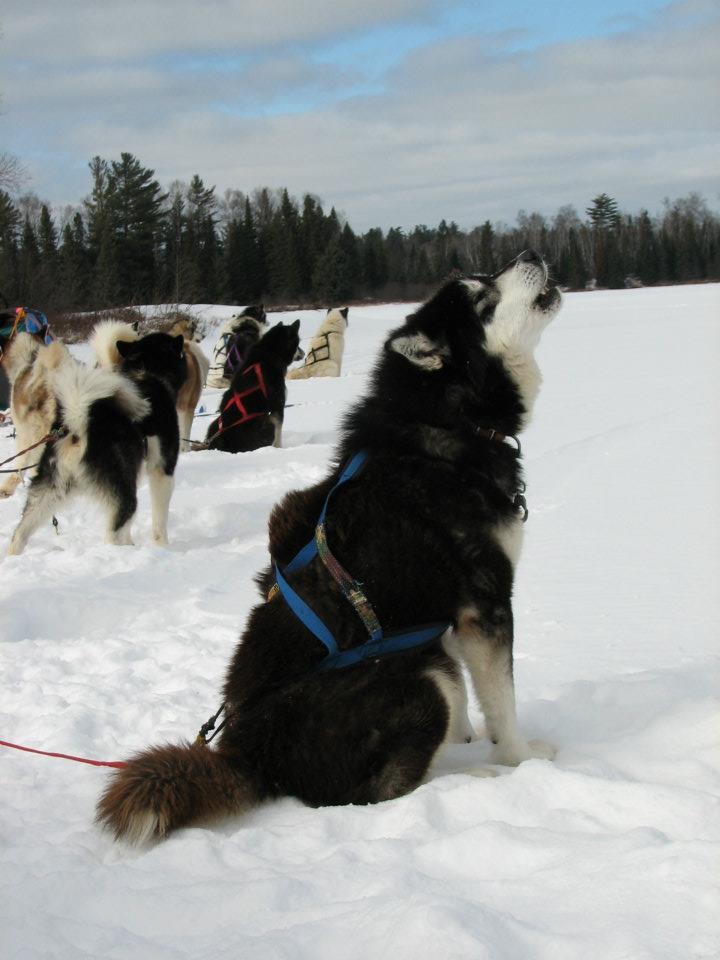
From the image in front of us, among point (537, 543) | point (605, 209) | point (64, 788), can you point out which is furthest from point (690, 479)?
point (605, 209)

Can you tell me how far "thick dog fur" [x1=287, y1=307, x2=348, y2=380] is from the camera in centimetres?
2014

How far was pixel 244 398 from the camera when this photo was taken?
11648mm

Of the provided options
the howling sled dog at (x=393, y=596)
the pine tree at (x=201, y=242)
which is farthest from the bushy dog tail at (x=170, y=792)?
the pine tree at (x=201, y=242)

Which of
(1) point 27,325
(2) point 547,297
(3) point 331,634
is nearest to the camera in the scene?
(3) point 331,634

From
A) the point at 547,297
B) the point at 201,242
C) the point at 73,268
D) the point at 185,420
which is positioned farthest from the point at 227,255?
the point at 547,297

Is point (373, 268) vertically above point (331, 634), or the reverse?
point (373, 268)

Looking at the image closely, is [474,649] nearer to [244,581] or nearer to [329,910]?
[329,910]

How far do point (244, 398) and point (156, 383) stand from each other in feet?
12.6

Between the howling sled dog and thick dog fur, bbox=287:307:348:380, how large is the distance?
54.8 ft

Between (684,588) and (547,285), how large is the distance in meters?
2.08

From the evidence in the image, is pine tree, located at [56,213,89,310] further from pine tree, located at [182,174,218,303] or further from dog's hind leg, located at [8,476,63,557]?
dog's hind leg, located at [8,476,63,557]

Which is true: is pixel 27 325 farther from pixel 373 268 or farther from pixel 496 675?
pixel 373 268

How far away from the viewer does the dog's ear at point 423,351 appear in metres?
3.36

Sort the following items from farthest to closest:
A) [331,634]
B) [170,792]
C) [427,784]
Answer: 1. [331,634]
2. [427,784]
3. [170,792]
